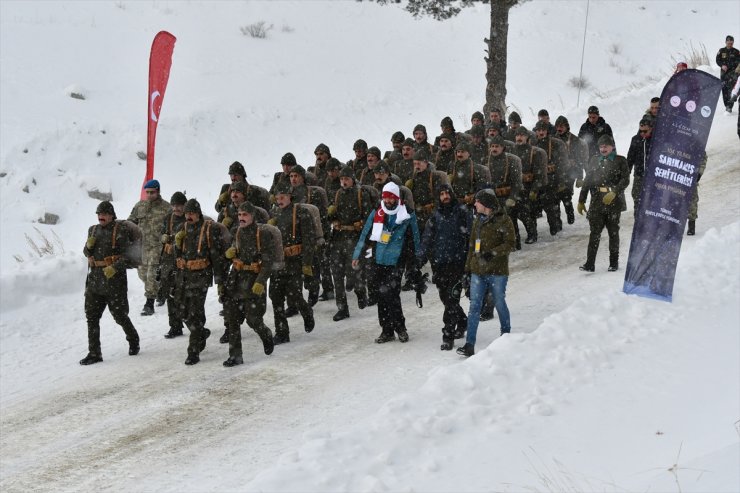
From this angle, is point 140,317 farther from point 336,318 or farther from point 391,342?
point 391,342

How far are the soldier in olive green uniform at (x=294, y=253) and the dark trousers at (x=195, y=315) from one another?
993 mm

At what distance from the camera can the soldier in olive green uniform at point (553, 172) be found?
49.5 feet

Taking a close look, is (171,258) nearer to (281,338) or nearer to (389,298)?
(281,338)

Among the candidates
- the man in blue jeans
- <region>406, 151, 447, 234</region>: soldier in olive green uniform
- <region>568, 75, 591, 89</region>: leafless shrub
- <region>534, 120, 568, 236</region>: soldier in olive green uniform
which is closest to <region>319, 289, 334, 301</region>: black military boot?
<region>406, 151, 447, 234</region>: soldier in olive green uniform

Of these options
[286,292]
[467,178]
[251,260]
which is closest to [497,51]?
[467,178]

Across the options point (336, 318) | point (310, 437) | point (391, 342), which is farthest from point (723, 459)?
point (336, 318)

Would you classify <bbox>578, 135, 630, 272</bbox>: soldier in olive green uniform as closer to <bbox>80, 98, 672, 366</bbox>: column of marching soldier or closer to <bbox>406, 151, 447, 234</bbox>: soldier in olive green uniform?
<bbox>80, 98, 672, 366</bbox>: column of marching soldier

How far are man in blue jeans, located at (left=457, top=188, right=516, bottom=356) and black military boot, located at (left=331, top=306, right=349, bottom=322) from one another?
2726mm

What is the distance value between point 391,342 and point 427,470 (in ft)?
13.4

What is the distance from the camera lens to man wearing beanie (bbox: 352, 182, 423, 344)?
32.9 ft

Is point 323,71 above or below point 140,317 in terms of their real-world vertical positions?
above

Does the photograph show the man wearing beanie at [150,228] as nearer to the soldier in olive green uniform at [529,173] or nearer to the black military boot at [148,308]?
the black military boot at [148,308]

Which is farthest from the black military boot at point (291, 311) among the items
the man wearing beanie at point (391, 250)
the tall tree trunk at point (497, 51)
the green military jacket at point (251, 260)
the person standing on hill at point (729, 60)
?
the person standing on hill at point (729, 60)

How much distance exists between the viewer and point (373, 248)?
10.2 metres
